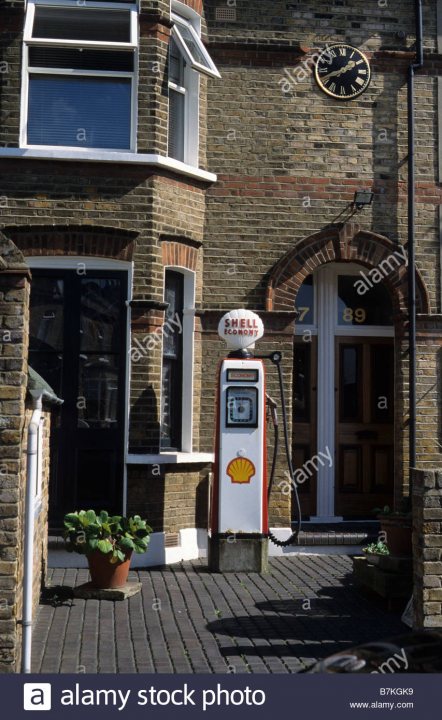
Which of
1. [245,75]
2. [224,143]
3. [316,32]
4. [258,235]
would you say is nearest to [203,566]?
[258,235]

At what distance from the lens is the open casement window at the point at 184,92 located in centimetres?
1155

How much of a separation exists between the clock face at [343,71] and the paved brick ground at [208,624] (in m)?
6.24

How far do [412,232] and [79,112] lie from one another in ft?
14.6

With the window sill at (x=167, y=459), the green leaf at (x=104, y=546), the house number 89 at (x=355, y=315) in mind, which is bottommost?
the green leaf at (x=104, y=546)

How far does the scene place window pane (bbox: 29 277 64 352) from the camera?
10.9 meters

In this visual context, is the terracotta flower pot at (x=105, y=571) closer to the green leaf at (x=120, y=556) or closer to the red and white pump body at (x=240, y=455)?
the green leaf at (x=120, y=556)

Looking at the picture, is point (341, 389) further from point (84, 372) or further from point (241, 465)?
point (84, 372)

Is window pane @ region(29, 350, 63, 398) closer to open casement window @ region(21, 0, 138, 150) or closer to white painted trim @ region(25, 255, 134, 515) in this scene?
white painted trim @ region(25, 255, 134, 515)

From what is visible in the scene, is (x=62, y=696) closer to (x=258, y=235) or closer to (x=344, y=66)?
(x=258, y=235)

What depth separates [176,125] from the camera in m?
11.8

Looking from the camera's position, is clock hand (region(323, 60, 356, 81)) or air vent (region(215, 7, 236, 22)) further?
clock hand (region(323, 60, 356, 81))

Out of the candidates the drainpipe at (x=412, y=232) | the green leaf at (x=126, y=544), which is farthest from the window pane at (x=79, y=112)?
the green leaf at (x=126, y=544)

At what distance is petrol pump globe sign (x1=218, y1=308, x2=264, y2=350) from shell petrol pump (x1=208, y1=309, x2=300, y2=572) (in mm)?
12

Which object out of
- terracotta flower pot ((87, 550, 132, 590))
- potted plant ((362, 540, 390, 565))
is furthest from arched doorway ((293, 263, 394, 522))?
terracotta flower pot ((87, 550, 132, 590))
